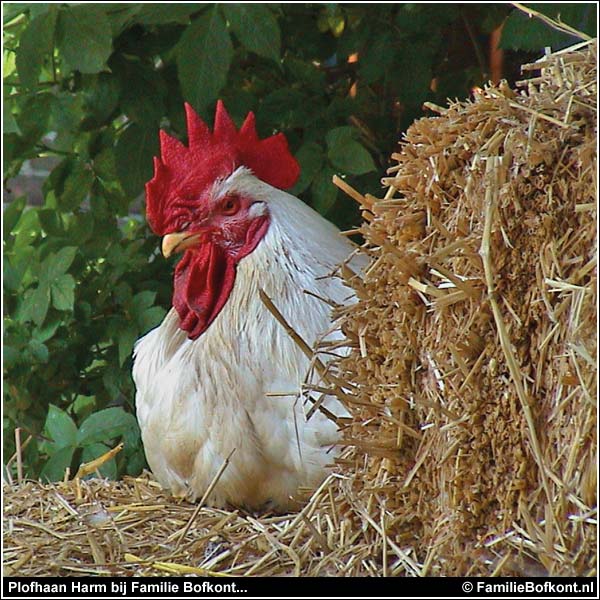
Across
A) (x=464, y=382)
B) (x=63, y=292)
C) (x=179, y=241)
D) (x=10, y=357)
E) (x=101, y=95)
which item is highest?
(x=101, y=95)

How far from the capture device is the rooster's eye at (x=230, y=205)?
2.20 m

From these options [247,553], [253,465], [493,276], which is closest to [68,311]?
[253,465]

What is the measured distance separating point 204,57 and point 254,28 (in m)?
0.17

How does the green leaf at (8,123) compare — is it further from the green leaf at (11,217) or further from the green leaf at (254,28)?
the green leaf at (254,28)

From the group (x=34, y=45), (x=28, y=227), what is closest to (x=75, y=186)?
(x=28, y=227)

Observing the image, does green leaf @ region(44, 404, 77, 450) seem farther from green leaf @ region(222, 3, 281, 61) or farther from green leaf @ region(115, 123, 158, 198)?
green leaf @ region(222, 3, 281, 61)

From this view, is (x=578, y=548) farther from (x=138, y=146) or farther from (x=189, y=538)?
(x=138, y=146)

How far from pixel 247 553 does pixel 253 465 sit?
341mm

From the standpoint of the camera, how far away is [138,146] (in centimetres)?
291

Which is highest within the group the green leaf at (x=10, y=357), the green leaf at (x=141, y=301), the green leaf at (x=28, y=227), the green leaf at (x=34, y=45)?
the green leaf at (x=34, y=45)

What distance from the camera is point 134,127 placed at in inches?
115

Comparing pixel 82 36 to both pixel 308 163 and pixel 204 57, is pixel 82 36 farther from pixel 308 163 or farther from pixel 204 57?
pixel 308 163

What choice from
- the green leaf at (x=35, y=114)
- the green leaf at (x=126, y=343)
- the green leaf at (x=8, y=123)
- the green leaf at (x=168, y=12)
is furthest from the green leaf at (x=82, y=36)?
the green leaf at (x=126, y=343)
